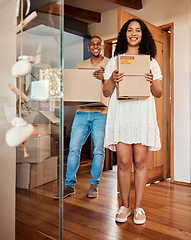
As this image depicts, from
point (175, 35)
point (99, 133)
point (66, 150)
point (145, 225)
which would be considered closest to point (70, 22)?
point (175, 35)

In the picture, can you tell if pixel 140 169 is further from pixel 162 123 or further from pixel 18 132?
pixel 162 123

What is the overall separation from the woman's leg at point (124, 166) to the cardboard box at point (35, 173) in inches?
39.3

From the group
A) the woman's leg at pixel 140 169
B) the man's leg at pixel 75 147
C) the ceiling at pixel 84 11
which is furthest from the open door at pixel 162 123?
the woman's leg at pixel 140 169

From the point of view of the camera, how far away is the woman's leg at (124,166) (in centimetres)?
185

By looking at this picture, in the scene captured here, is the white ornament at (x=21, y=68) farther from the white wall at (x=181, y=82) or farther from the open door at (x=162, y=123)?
the white wall at (x=181, y=82)

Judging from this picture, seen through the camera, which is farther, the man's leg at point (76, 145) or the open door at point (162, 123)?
the open door at point (162, 123)

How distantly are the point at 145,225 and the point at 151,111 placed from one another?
2.42ft

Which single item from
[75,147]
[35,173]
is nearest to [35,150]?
[35,173]

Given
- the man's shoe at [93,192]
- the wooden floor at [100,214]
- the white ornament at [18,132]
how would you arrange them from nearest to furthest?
the white ornament at [18,132]
the wooden floor at [100,214]
the man's shoe at [93,192]

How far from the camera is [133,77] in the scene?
5.45ft

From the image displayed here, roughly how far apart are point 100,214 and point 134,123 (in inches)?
28.0

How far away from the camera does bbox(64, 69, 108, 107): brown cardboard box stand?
6.48 ft

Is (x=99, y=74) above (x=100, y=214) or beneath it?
above

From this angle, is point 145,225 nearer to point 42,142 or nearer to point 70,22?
point 42,142
